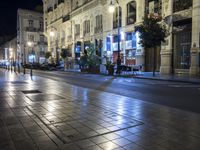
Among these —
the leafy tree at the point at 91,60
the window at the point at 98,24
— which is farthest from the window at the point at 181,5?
the window at the point at 98,24

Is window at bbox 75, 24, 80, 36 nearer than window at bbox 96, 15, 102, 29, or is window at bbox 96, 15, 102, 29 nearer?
window at bbox 96, 15, 102, 29

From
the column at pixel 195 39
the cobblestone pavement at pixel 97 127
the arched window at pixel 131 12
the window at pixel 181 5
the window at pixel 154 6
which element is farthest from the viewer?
the arched window at pixel 131 12

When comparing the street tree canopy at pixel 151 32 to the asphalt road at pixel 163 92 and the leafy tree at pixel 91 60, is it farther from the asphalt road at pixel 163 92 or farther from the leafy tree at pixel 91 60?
the leafy tree at pixel 91 60

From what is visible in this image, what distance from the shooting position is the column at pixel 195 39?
2352 centimetres

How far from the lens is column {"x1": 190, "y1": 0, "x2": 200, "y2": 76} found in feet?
77.2

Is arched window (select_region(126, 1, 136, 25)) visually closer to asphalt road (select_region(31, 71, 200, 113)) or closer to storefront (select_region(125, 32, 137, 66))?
storefront (select_region(125, 32, 137, 66))

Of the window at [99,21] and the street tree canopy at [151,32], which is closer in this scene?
the street tree canopy at [151,32]

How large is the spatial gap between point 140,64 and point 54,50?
38.7m

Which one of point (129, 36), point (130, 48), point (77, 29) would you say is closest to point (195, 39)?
point (130, 48)

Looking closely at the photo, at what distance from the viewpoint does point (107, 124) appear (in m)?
5.96

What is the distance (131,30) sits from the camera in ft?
114

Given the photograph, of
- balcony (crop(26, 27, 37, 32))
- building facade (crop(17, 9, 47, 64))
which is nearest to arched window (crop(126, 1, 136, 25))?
building facade (crop(17, 9, 47, 64))

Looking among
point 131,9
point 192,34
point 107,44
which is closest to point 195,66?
point 192,34

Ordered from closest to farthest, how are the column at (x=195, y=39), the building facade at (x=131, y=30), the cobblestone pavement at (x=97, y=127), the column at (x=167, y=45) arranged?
1. the cobblestone pavement at (x=97, y=127)
2. the column at (x=195, y=39)
3. the building facade at (x=131, y=30)
4. the column at (x=167, y=45)
